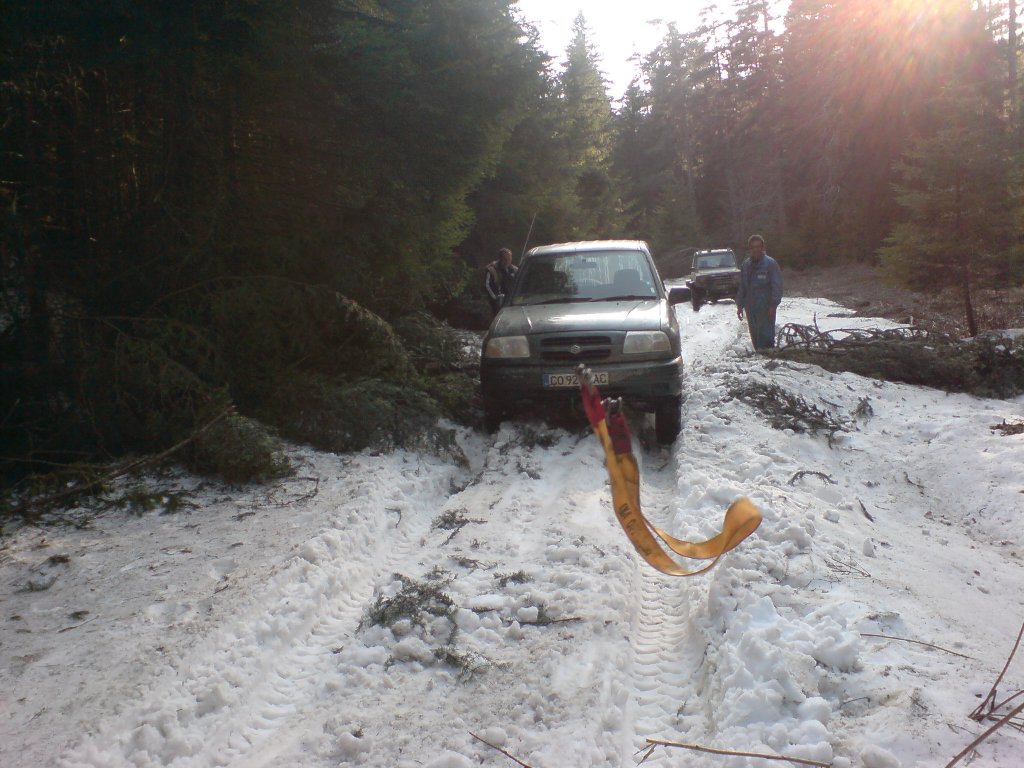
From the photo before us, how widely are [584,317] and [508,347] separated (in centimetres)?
81

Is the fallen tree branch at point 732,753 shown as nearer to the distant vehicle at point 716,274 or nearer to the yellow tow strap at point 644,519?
the yellow tow strap at point 644,519

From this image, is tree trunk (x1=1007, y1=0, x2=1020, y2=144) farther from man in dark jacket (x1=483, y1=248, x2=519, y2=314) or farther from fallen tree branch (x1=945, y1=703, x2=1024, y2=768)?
fallen tree branch (x1=945, y1=703, x2=1024, y2=768)

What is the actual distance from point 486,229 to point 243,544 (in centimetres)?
1474

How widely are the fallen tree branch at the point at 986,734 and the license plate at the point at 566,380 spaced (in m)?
4.52

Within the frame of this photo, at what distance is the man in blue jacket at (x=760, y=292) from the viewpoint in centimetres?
1112

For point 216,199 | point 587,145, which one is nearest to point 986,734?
point 216,199

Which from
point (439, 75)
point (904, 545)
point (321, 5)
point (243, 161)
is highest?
point (321, 5)

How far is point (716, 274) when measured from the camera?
2492 cm

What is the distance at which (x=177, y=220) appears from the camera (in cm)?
646

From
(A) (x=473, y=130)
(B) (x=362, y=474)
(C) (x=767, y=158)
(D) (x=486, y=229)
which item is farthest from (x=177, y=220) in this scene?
(C) (x=767, y=158)

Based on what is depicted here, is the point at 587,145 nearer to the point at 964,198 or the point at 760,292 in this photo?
the point at 964,198

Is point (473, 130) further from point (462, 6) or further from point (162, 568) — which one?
point (162, 568)

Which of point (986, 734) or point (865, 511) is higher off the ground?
point (986, 734)

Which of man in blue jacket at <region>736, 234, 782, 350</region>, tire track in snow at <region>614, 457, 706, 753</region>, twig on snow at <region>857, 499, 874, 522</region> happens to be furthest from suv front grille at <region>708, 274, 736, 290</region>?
tire track in snow at <region>614, 457, 706, 753</region>
